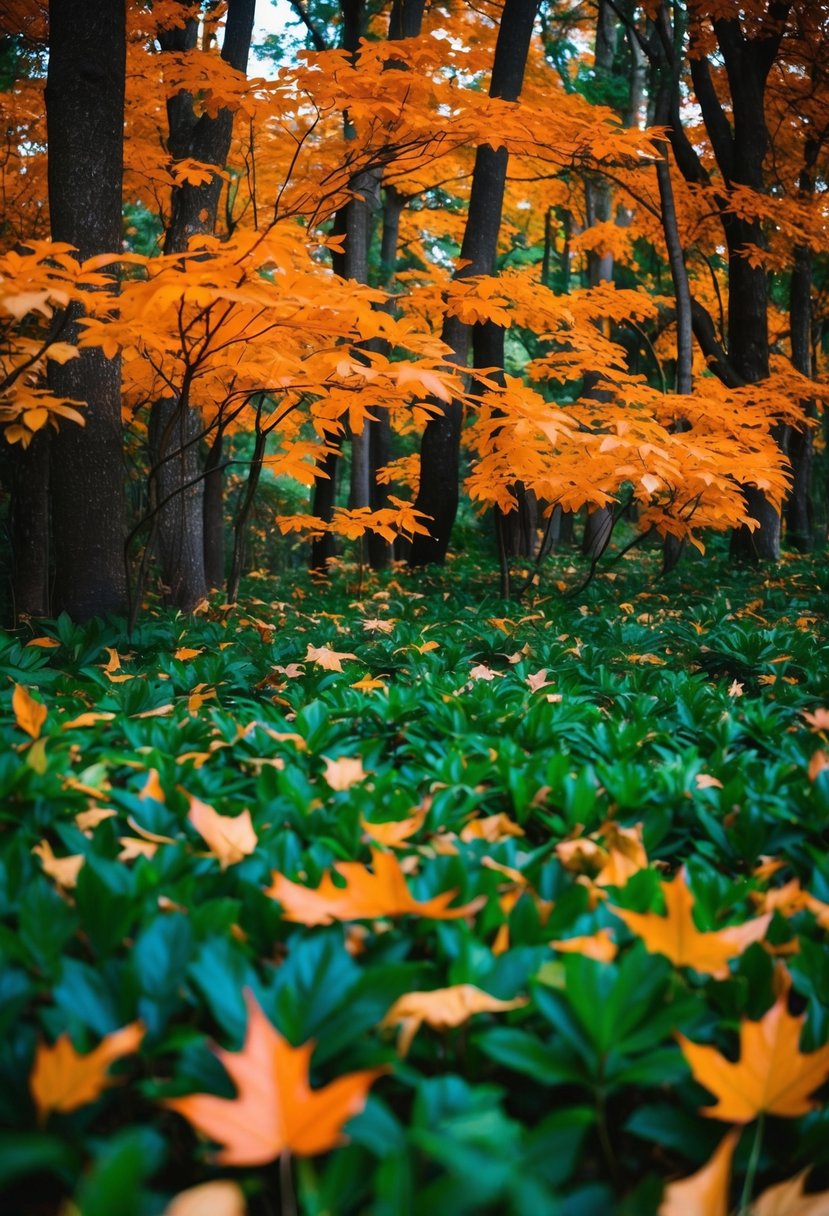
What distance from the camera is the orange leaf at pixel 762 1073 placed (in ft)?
2.82

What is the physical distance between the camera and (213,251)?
2719 millimetres

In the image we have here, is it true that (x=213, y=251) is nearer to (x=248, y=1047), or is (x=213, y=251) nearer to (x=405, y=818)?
(x=405, y=818)

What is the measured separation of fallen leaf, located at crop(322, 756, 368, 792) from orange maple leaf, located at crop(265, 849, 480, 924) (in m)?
0.62

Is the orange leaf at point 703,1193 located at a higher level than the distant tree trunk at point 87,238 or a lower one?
lower

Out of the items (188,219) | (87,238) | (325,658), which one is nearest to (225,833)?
(325,658)

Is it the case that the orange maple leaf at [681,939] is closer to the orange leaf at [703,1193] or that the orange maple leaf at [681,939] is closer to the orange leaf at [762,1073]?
the orange leaf at [762,1073]

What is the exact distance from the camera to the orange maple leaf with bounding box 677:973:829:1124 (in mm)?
860

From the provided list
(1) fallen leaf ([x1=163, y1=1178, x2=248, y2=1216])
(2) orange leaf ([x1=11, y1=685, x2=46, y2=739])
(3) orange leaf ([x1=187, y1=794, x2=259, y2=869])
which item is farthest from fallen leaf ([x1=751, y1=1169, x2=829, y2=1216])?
(2) orange leaf ([x1=11, y1=685, x2=46, y2=739])

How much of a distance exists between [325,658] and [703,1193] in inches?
97.4

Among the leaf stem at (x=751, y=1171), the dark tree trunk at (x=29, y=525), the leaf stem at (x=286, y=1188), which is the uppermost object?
the dark tree trunk at (x=29, y=525)

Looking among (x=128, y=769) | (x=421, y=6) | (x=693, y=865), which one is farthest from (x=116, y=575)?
(x=421, y=6)

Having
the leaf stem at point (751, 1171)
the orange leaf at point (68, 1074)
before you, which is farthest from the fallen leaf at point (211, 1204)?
the leaf stem at point (751, 1171)

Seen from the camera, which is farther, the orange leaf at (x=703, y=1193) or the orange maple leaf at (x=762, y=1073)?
the orange maple leaf at (x=762, y=1073)

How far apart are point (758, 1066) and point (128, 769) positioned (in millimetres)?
1426
